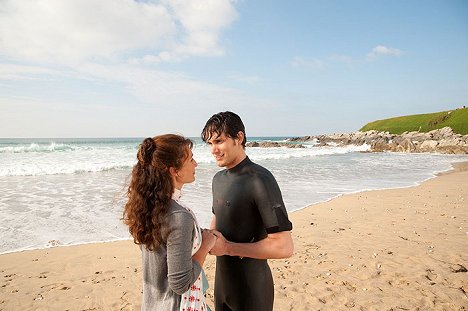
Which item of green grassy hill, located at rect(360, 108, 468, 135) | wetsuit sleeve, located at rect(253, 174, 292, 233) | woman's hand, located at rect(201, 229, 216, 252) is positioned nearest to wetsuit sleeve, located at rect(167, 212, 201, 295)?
woman's hand, located at rect(201, 229, 216, 252)

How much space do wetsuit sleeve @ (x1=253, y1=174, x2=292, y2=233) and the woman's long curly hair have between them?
0.68 m

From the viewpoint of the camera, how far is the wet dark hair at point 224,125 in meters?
2.53

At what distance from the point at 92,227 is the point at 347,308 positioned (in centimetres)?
648

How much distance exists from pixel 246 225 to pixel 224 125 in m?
0.81

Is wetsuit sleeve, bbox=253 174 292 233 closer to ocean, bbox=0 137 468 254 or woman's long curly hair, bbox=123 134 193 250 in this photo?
woman's long curly hair, bbox=123 134 193 250

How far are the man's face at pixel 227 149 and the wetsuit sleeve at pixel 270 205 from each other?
0.33m

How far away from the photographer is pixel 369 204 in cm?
1095

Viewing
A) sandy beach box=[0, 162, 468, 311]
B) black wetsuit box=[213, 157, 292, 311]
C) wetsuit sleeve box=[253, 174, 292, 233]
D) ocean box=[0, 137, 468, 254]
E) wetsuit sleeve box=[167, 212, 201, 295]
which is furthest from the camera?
ocean box=[0, 137, 468, 254]

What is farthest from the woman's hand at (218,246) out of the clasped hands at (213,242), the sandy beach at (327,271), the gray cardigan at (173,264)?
the sandy beach at (327,271)

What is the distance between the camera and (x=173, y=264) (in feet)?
5.75

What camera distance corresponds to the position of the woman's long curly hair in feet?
5.88

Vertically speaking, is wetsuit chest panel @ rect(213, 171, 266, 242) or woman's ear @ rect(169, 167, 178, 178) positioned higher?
woman's ear @ rect(169, 167, 178, 178)

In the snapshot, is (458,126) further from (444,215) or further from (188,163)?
(188,163)

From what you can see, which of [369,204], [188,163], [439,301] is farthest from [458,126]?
[188,163]
